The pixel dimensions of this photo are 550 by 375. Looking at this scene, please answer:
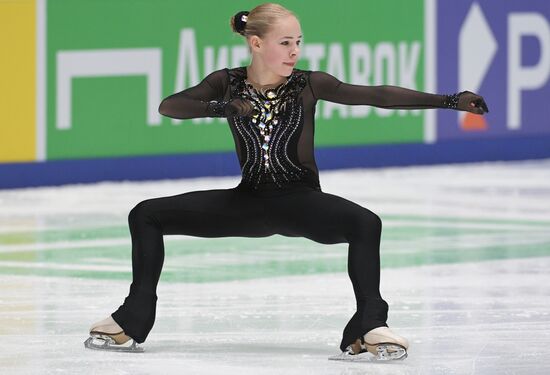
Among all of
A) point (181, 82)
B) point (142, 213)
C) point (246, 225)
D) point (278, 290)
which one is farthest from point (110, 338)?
point (181, 82)

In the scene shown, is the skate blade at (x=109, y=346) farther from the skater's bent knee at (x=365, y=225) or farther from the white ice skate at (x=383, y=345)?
the skater's bent knee at (x=365, y=225)

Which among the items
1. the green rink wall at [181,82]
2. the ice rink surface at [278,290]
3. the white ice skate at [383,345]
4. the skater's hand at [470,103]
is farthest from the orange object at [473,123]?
the white ice skate at [383,345]

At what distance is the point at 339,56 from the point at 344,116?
0.50 metres

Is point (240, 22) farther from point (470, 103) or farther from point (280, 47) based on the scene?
point (470, 103)

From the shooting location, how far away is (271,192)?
5555 mm

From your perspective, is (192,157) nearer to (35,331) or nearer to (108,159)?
(108,159)

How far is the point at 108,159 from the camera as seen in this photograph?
1264 cm

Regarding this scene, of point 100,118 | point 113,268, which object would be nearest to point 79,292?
point 113,268

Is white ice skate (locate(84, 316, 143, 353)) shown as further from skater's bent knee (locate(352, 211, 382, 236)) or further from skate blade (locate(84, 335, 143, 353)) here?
skater's bent knee (locate(352, 211, 382, 236))

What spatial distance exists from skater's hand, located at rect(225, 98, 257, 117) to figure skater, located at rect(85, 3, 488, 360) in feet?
0.28

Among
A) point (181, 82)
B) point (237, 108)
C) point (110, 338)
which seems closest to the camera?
point (237, 108)

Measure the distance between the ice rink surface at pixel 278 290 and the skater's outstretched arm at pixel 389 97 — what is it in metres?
0.80

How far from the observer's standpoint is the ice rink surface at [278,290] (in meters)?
5.33

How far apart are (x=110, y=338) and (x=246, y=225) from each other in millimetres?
575
